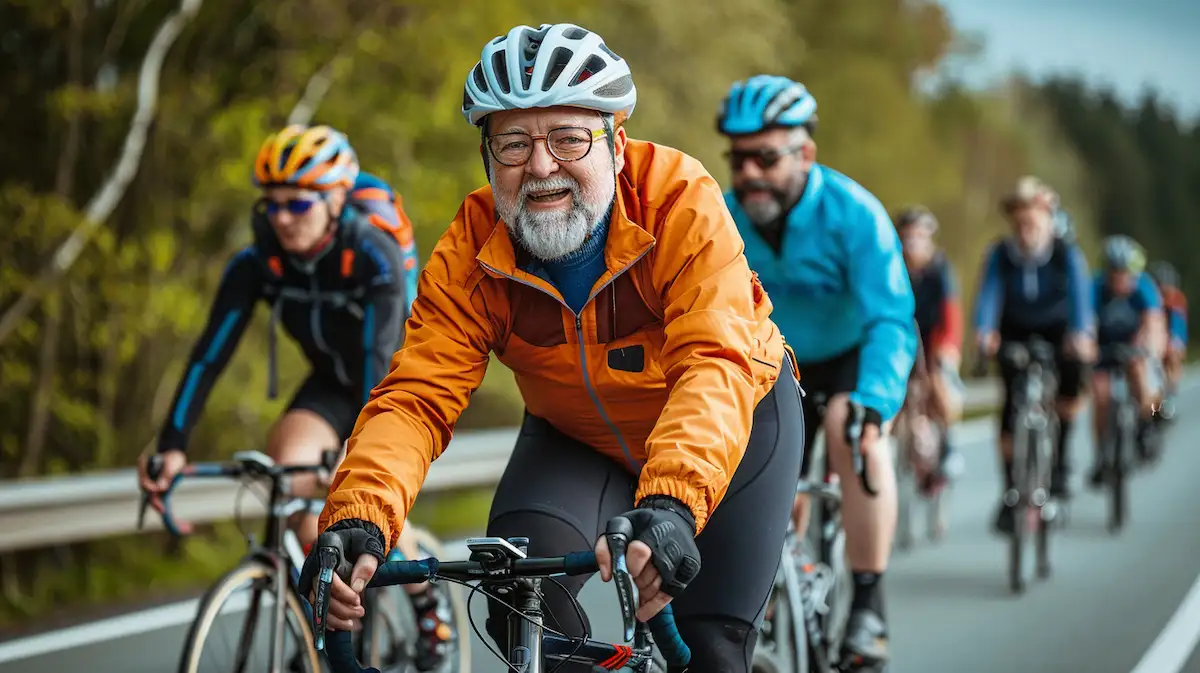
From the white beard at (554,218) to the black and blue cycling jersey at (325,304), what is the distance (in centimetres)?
193

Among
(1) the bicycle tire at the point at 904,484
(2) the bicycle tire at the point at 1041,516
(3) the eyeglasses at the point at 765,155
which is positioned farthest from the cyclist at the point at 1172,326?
(3) the eyeglasses at the point at 765,155

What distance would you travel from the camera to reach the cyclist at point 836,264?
17.1 feet

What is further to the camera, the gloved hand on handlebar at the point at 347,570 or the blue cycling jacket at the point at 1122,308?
the blue cycling jacket at the point at 1122,308

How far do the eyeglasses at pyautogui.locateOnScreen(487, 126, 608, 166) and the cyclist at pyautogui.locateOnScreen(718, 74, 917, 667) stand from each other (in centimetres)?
215

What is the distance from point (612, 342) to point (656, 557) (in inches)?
33.9

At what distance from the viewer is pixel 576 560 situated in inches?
105

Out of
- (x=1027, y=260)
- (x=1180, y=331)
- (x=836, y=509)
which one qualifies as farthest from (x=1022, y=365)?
(x=1180, y=331)

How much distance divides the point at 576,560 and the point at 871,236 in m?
2.92

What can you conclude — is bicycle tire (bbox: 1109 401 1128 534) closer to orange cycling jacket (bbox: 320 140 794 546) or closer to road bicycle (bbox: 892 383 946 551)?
road bicycle (bbox: 892 383 946 551)

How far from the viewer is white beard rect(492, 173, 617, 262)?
3.27 m

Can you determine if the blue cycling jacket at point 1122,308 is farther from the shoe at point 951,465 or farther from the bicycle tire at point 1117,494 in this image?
the shoe at point 951,465

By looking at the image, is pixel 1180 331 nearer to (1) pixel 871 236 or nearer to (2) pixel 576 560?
(1) pixel 871 236

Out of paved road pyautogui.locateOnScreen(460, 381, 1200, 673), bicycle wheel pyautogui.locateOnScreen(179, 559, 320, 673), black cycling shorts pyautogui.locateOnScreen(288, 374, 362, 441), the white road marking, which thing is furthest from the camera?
paved road pyautogui.locateOnScreen(460, 381, 1200, 673)

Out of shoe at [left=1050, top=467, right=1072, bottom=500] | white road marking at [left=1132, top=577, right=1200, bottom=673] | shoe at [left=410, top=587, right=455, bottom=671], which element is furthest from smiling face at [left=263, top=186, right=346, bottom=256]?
shoe at [left=1050, top=467, right=1072, bottom=500]
